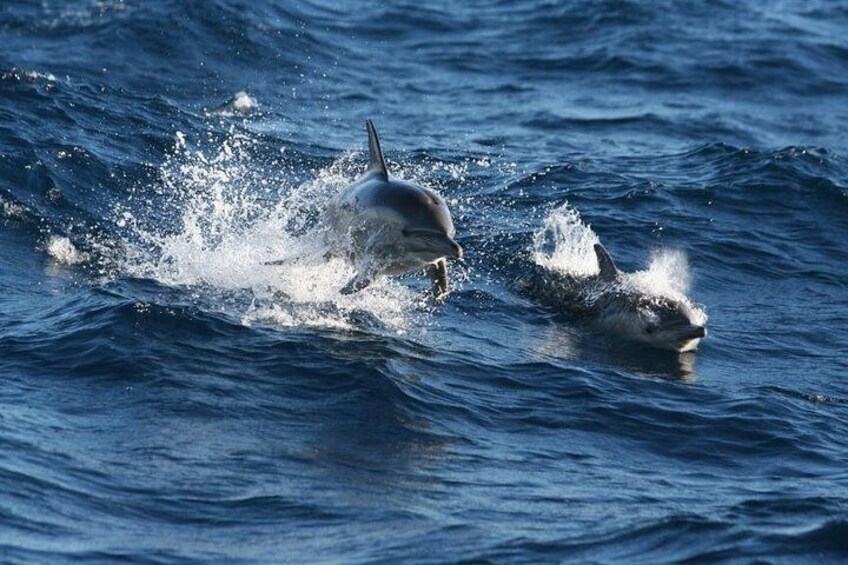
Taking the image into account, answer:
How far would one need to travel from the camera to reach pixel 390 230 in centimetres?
1312

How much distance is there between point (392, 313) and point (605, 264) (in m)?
2.82

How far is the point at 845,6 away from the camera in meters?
35.6

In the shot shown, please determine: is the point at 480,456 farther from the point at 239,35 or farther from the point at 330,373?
the point at 239,35

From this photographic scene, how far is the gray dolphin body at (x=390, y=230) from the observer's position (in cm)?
1291

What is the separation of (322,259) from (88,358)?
8.47 ft

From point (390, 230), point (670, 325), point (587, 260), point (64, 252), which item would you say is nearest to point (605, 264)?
point (587, 260)

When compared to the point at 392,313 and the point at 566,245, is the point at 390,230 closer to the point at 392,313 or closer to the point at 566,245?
the point at 392,313

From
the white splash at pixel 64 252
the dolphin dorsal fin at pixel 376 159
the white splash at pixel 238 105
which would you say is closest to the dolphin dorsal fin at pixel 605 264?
the dolphin dorsal fin at pixel 376 159

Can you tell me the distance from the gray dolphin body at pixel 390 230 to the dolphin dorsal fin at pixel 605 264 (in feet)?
8.98

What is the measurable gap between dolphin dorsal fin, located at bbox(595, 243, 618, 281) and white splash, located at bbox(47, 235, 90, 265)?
5.46 m

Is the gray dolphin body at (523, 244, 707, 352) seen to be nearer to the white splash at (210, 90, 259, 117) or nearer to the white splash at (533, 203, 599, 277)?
the white splash at (533, 203, 599, 277)

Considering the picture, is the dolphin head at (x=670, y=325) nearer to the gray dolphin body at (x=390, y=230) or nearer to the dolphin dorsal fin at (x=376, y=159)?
the gray dolphin body at (x=390, y=230)

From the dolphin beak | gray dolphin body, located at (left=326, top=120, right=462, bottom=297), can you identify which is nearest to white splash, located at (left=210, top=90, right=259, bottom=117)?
gray dolphin body, located at (left=326, top=120, right=462, bottom=297)

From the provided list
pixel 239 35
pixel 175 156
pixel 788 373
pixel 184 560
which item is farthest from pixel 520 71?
pixel 184 560
